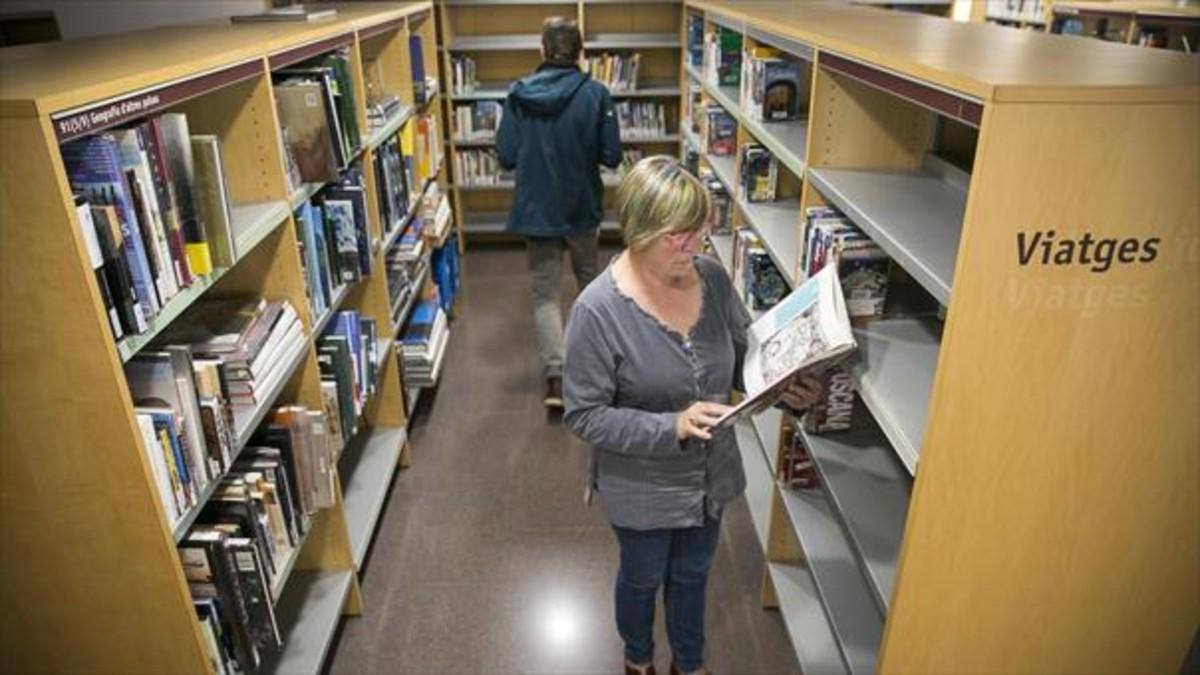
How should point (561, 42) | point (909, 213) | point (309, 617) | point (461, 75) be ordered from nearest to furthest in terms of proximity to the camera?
point (909, 213) < point (309, 617) < point (561, 42) < point (461, 75)

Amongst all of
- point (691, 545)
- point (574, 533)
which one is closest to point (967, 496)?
point (691, 545)

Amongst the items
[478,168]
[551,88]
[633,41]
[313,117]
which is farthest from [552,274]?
[633,41]

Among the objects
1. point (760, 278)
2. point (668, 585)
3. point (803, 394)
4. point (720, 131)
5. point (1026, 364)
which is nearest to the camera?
point (1026, 364)

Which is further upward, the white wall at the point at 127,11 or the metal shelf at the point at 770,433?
the white wall at the point at 127,11

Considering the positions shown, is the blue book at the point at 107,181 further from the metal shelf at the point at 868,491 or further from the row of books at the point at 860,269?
the metal shelf at the point at 868,491

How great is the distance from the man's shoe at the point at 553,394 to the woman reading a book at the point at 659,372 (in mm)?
1807

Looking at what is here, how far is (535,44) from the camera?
5.57 m

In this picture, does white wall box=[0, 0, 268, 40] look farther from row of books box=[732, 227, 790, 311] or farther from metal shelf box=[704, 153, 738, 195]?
row of books box=[732, 227, 790, 311]

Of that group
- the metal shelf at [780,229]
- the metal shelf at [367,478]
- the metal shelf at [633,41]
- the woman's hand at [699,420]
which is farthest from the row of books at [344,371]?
the metal shelf at [633,41]

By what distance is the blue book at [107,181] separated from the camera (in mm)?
1332

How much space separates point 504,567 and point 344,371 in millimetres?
911

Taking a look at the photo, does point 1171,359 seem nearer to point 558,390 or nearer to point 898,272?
point 898,272

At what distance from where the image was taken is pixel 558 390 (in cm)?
395

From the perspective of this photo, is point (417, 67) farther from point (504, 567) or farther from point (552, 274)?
point (504, 567)
